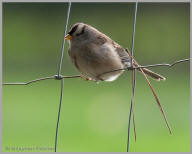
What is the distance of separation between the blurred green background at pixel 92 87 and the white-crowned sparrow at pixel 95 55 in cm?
176

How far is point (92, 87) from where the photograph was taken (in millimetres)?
7176

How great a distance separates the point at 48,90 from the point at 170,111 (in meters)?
1.74

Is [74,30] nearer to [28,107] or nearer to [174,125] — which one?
[174,125]

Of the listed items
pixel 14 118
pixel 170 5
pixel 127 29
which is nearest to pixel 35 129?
pixel 14 118

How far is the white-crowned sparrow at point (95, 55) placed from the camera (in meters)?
3.04

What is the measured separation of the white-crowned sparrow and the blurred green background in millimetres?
1756

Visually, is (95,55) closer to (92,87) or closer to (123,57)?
(123,57)

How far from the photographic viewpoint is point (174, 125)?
5.86 m

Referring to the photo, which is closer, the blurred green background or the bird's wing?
the bird's wing

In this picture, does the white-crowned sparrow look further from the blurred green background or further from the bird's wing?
the blurred green background

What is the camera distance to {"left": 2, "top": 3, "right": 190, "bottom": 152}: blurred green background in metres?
5.45

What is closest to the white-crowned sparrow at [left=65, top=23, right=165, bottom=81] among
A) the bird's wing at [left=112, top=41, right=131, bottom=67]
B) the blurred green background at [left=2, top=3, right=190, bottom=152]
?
the bird's wing at [left=112, top=41, right=131, bottom=67]

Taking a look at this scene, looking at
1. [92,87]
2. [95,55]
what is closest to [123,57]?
[95,55]

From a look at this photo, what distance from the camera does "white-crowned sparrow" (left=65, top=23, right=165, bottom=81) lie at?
304 cm
